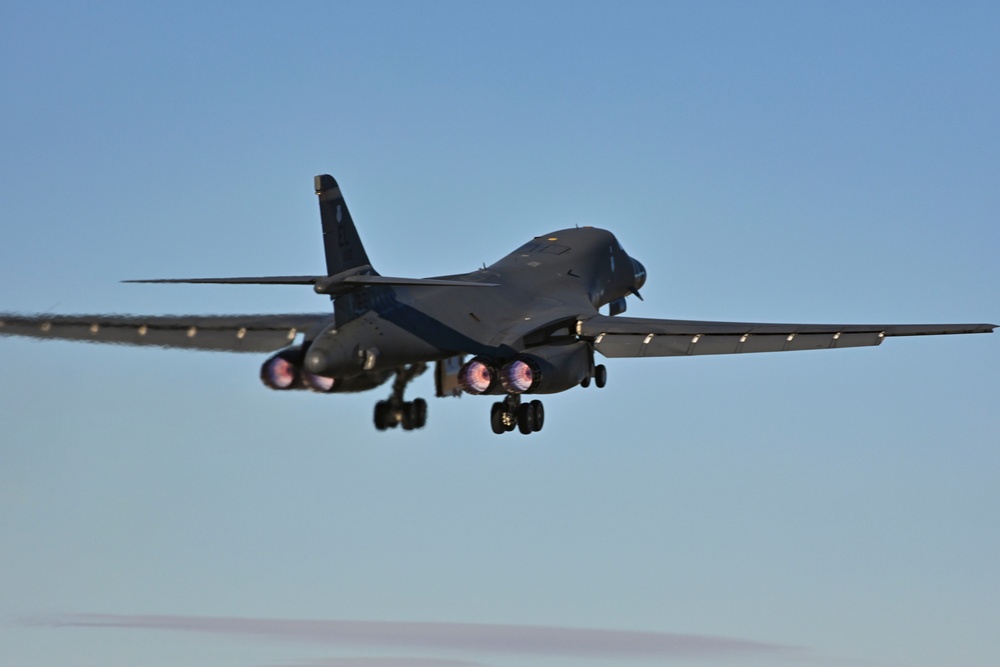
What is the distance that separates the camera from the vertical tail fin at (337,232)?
1419 inches

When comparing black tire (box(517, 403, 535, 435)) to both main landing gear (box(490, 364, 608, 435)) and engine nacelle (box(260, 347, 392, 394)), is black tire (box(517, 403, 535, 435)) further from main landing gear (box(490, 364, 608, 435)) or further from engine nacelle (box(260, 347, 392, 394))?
engine nacelle (box(260, 347, 392, 394))

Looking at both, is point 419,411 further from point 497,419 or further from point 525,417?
point 525,417

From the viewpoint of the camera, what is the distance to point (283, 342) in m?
37.3

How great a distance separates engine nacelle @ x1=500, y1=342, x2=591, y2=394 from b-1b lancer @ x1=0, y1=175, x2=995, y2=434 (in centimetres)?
3

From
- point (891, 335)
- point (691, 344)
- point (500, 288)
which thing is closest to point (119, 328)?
point (500, 288)

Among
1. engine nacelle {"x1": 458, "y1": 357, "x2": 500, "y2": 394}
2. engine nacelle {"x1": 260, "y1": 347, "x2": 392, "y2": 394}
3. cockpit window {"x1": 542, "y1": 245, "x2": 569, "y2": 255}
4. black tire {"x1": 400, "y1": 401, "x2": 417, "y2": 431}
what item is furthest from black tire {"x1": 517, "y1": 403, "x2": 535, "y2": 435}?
cockpit window {"x1": 542, "y1": 245, "x2": 569, "y2": 255}

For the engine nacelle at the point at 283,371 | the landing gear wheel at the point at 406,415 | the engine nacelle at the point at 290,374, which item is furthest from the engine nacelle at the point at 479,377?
the engine nacelle at the point at 283,371

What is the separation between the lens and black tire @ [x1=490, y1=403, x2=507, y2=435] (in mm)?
40031

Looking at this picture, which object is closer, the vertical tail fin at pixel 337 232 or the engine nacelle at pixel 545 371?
the vertical tail fin at pixel 337 232

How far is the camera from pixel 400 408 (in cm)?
4038

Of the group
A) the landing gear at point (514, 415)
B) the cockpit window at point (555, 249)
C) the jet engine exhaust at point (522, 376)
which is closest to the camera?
the jet engine exhaust at point (522, 376)

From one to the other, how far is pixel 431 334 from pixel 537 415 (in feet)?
13.1

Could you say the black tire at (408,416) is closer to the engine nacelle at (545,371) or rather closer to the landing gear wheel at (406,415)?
the landing gear wheel at (406,415)

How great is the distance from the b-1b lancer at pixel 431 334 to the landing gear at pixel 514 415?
23mm
